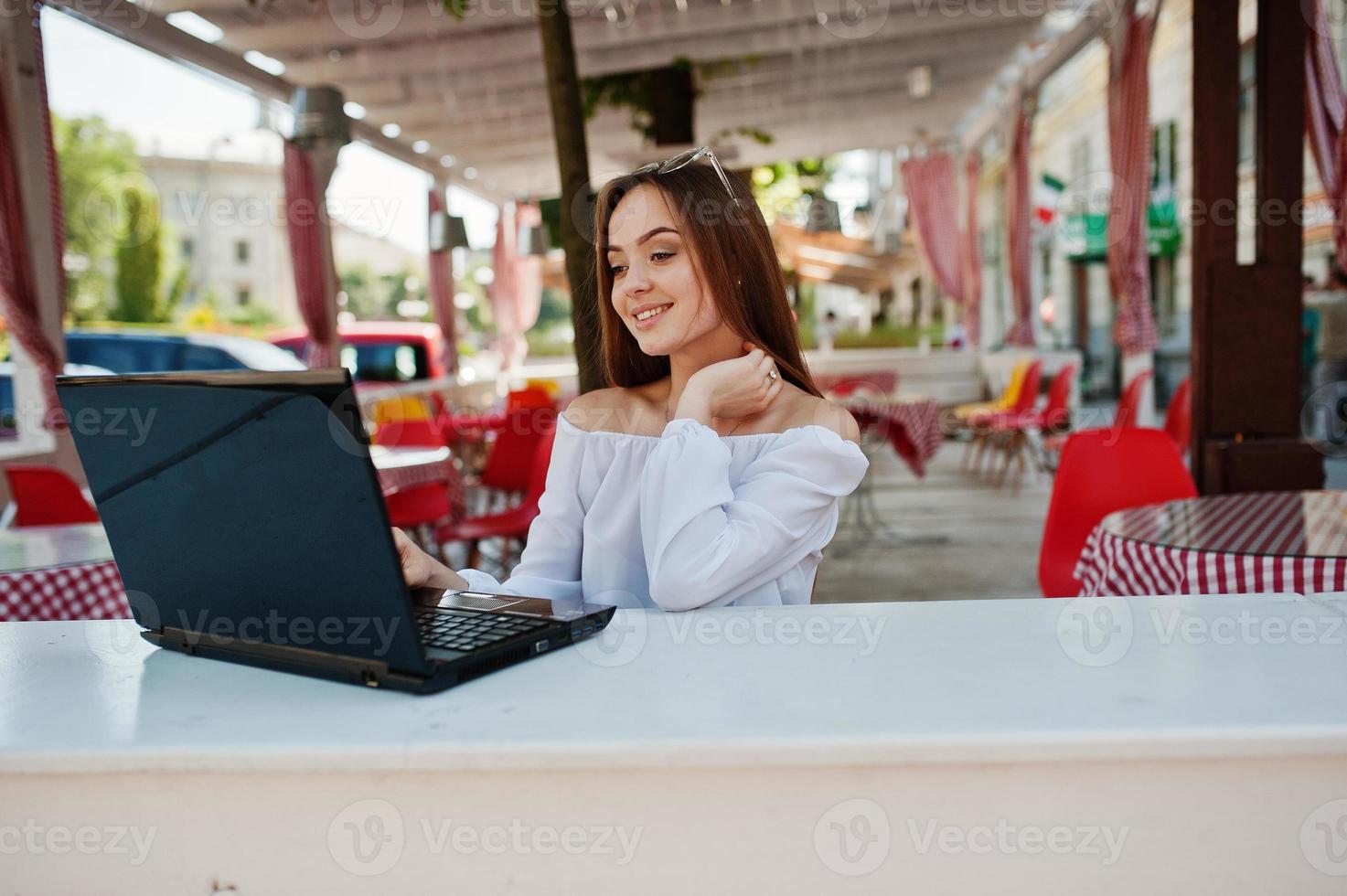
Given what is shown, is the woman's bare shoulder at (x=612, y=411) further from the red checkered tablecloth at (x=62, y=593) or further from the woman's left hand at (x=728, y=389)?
the red checkered tablecloth at (x=62, y=593)

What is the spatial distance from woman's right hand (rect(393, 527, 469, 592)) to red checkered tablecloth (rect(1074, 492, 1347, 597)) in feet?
3.87

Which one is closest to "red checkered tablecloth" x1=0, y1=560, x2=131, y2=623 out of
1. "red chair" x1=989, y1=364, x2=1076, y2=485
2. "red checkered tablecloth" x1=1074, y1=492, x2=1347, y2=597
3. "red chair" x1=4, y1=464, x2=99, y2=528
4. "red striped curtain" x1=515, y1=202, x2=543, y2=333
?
"red chair" x1=4, y1=464, x2=99, y2=528

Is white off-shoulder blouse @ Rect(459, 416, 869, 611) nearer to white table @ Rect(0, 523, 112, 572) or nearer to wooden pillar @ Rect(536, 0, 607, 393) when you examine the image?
wooden pillar @ Rect(536, 0, 607, 393)

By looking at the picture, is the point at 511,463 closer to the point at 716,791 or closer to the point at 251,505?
the point at 251,505

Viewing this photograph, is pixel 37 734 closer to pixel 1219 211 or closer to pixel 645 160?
pixel 1219 211

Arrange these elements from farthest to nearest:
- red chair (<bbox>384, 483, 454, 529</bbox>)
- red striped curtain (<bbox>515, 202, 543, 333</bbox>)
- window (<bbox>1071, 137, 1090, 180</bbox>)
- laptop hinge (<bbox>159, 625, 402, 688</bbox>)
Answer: window (<bbox>1071, 137, 1090, 180</bbox>) < red striped curtain (<bbox>515, 202, 543, 333</bbox>) < red chair (<bbox>384, 483, 454, 529</bbox>) < laptop hinge (<bbox>159, 625, 402, 688</bbox>)

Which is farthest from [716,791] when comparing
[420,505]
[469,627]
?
[420,505]

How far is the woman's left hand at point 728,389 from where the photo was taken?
1.42m

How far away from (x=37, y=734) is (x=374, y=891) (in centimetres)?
30

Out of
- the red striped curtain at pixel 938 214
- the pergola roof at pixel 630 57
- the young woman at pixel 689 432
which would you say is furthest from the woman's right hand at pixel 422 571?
the red striped curtain at pixel 938 214

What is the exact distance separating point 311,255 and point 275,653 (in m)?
8.88

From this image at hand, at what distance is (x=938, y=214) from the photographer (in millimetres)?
12703

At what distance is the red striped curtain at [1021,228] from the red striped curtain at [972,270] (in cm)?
166

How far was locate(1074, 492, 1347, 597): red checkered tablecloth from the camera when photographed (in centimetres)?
192
